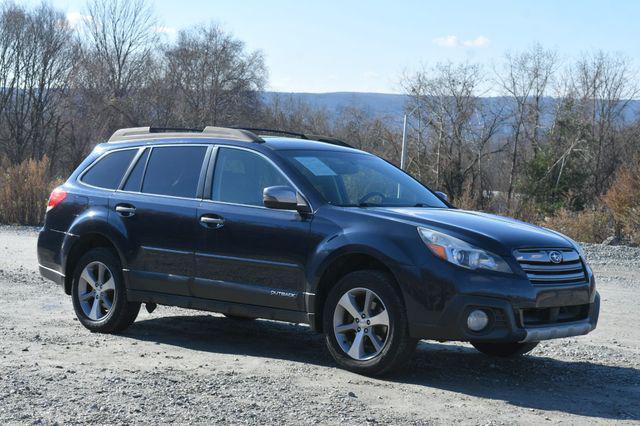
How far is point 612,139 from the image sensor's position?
69438 millimetres

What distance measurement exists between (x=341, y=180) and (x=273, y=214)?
651 millimetres

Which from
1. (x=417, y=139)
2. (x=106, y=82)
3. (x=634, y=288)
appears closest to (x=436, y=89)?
Result: (x=417, y=139)

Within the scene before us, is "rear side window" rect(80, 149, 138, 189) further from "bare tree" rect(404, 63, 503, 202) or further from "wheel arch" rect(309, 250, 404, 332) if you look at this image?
"bare tree" rect(404, 63, 503, 202)

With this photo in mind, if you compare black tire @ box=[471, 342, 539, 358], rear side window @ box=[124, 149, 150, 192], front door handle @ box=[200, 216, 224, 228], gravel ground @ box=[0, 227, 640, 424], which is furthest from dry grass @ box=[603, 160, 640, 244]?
front door handle @ box=[200, 216, 224, 228]

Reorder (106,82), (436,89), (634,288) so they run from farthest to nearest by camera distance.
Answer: (106,82) → (436,89) → (634,288)

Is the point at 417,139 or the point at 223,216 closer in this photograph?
the point at 223,216

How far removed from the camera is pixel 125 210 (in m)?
8.55

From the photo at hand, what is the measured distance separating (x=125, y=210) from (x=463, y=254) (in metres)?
3.31

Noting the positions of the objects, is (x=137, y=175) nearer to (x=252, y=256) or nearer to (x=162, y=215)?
(x=162, y=215)

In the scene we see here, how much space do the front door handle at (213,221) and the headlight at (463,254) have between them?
1.88 m

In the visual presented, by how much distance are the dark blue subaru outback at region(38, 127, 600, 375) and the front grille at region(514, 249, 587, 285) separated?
0.01 metres

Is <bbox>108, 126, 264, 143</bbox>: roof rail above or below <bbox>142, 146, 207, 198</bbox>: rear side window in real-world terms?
above

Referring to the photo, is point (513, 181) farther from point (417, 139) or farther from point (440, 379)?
point (440, 379)

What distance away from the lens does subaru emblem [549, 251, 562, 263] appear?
22.6 ft
